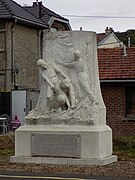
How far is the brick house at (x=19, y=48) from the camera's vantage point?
3650cm

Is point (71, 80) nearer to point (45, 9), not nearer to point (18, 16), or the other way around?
point (18, 16)

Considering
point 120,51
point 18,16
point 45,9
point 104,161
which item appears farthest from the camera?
point 45,9

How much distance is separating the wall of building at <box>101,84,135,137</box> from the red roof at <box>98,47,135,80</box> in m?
0.50

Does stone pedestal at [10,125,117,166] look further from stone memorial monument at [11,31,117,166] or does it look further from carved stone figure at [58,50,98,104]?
carved stone figure at [58,50,98,104]

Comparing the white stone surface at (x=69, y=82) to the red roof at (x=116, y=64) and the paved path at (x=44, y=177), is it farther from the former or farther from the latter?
the red roof at (x=116, y=64)

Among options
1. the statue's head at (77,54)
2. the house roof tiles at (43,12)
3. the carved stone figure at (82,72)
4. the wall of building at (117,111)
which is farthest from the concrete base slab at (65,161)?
the house roof tiles at (43,12)

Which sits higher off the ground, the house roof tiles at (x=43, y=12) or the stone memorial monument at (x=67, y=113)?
the house roof tiles at (x=43, y=12)

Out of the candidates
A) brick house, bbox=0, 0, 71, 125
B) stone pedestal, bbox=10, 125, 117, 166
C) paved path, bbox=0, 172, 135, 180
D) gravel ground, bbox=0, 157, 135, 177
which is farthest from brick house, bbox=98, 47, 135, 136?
paved path, bbox=0, 172, 135, 180

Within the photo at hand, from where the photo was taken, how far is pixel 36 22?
1539 inches

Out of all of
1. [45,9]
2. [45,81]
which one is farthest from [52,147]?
[45,9]

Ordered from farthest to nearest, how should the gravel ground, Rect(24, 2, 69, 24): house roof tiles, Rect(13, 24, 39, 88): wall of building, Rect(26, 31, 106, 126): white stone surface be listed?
1. Rect(24, 2, 69, 24): house roof tiles
2. Rect(13, 24, 39, 88): wall of building
3. Rect(26, 31, 106, 126): white stone surface
4. the gravel ground

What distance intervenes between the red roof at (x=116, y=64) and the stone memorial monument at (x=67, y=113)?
30.3 feet

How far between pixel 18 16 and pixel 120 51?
36.3ft

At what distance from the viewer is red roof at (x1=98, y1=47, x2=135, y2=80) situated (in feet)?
84.1
